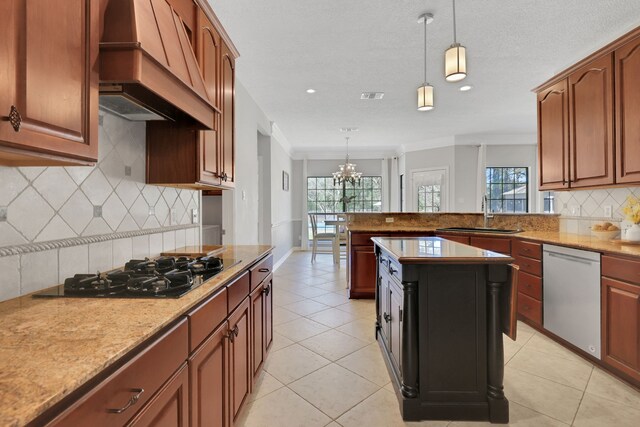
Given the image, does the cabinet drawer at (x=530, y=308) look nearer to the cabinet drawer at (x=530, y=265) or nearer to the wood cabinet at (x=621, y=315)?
the cabinet drawer at (x=530, y=265)

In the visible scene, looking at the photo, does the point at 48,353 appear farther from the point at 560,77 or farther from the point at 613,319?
the point at 560,77

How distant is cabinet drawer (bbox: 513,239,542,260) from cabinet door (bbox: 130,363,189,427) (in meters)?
3.09

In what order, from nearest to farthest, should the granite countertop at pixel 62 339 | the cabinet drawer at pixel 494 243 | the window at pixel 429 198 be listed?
the granite countertop at pixel 62 339
the cabinet drawer at pixel 494 243
the window at pixel 429 198

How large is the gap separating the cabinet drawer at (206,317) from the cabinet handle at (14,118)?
0.69 metres

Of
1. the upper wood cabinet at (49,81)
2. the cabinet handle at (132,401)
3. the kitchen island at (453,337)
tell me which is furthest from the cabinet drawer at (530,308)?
the upper wood cabinet at (49,81)

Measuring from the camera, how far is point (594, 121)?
108 inches

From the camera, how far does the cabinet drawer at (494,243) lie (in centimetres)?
338

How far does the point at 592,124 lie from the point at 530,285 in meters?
1.51

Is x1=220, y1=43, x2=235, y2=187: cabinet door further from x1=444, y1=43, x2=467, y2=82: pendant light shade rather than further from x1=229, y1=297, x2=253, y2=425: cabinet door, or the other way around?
x1=444, y1=43, x2=467, y2=82: pendant light shade

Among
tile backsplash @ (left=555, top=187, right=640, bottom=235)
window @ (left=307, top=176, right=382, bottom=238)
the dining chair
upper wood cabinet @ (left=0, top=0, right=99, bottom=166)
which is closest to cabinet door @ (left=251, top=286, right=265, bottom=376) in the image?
upper wood cabinet @ (left=0, top=0, right=99, bottom=166)

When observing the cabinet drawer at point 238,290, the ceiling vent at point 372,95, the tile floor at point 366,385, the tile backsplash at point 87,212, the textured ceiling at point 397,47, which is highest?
the ceiling vent at point 372,95

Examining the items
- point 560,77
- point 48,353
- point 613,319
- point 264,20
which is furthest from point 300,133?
point 48,353

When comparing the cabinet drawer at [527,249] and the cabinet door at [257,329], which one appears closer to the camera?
the cabinet door at [257,329]

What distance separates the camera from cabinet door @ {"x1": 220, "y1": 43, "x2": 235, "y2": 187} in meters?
2.35
